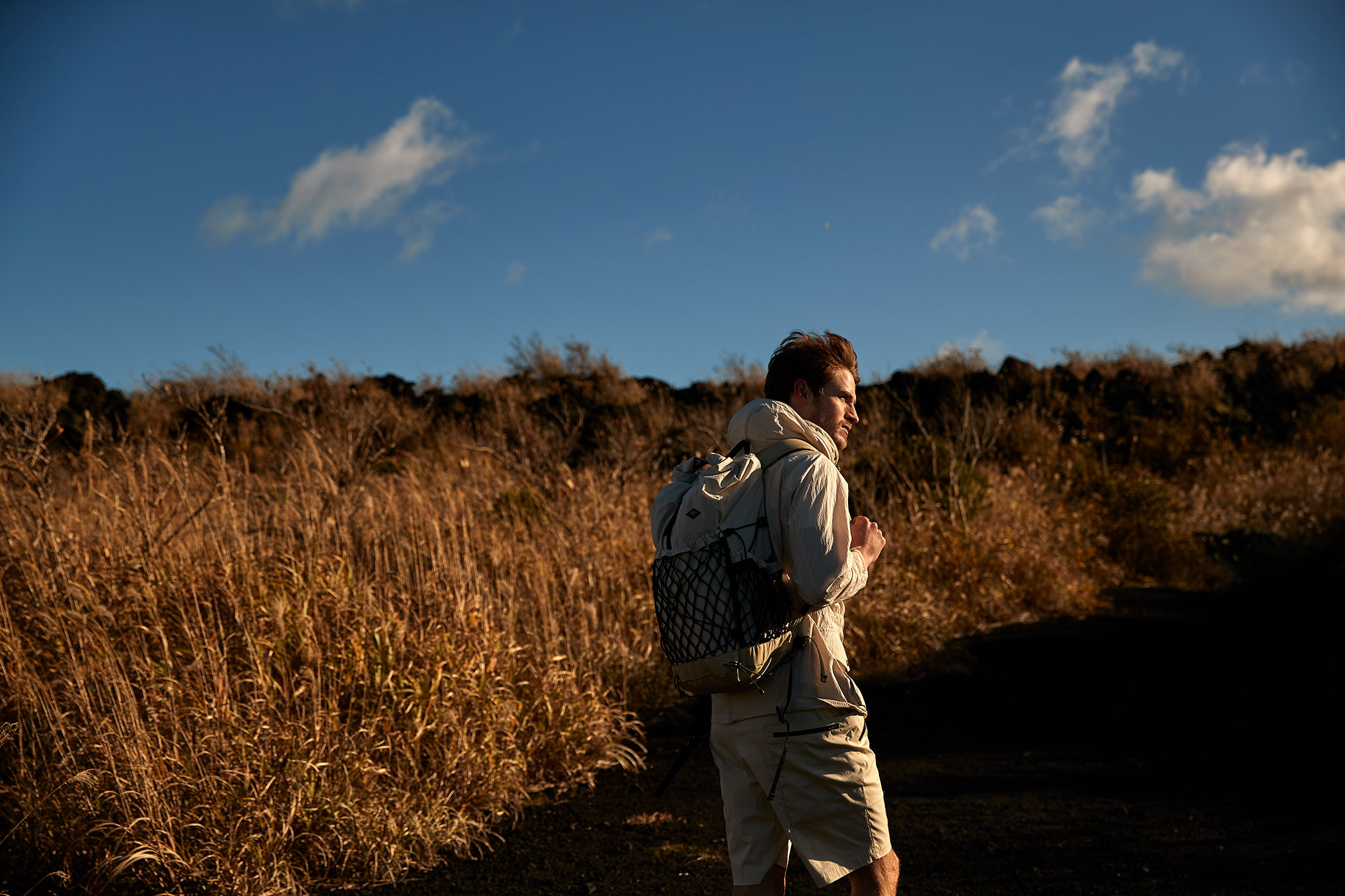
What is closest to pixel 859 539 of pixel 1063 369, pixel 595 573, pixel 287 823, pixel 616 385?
pixel 287 823

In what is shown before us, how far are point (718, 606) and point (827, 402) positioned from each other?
0.63 meters

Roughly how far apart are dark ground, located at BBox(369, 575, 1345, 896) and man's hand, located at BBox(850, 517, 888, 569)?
211cm

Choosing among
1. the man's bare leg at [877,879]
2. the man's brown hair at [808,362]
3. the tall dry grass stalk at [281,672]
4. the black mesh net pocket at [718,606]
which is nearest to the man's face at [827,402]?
the man's brown hair at [808,362]

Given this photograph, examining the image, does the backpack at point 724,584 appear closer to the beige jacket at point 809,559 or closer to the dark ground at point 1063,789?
the beige jacket at point 809,559

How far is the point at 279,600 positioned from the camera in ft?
15.1

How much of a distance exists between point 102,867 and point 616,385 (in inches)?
725

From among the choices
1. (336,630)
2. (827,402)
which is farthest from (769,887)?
(336,630)

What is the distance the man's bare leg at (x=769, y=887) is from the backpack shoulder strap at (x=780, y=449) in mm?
1025

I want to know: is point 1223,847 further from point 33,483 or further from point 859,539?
point 33,483

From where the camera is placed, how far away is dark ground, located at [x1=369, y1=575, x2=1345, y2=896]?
3.86m

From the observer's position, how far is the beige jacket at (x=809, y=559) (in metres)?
2.10

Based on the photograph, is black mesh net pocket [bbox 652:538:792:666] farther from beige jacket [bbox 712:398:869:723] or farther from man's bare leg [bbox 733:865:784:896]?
man's bare leg [bbox 733:865:784:896]

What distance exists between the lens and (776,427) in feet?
7.48

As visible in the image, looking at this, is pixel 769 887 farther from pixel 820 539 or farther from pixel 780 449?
pixel 780 449
